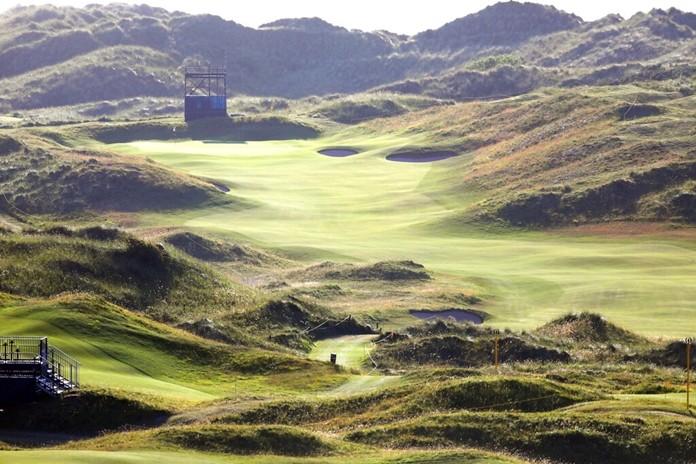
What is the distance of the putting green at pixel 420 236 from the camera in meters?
75.4

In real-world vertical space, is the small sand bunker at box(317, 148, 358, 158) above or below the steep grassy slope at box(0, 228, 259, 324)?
above

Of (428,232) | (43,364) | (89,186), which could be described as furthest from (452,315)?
(89,186)

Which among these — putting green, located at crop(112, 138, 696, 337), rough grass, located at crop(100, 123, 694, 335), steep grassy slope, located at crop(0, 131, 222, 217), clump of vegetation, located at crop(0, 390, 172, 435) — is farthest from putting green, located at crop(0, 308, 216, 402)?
steep grassy slope, located at crop(0, 131, 222, 217)

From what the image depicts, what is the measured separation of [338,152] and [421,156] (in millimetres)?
11557

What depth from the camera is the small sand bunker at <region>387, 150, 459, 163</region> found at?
141125mm

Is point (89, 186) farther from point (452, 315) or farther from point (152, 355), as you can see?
point (152, 355)

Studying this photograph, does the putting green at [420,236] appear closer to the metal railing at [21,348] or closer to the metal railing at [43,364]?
the metal railing at [21,348]

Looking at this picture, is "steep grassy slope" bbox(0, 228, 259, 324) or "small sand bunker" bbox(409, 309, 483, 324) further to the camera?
"small sand bunker" bbox(409, 309, 483, 324)

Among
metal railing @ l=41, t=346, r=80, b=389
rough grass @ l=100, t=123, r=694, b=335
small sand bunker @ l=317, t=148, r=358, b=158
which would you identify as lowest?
rough grass @ l=100, t=123, r=694, b=335

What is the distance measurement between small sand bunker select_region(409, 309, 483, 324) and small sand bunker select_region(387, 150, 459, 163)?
220 ft

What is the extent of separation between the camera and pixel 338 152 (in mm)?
148500

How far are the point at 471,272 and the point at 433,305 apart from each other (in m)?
12.3

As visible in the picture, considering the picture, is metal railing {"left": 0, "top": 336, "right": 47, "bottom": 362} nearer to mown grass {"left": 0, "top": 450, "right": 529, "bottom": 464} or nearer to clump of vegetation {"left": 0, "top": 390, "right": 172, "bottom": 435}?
clump of vegetation {"left": 0, "top": 390, "right": 172, "bottom": 435}

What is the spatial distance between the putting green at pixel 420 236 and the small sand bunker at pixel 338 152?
1945 mm
